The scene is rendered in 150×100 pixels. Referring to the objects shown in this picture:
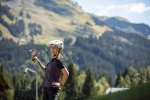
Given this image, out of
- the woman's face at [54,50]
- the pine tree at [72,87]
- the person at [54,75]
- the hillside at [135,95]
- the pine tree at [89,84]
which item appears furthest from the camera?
the pine tree at [89,84]

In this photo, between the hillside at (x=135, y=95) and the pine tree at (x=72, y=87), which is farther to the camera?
the pine tree at (x=72, y=87)

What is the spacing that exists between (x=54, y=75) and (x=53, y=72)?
0.09 m

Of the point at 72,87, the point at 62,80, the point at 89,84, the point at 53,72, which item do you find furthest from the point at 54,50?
the point at 89,84

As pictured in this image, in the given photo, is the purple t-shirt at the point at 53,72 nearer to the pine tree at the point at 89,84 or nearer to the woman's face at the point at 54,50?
the woman's face at the point at 54,50

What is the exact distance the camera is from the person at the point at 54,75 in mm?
10570

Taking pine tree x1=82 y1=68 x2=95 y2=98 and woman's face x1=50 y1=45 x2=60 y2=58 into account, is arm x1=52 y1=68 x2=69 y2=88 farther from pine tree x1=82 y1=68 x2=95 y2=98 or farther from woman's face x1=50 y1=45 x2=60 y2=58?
pine tree x1=82 y1=68 x2=95 y2=98

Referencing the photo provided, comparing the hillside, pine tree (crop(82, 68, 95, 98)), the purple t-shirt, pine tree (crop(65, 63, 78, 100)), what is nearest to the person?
the purple t-shirt

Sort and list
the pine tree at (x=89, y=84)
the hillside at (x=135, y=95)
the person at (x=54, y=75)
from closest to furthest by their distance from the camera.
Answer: the hillside at (x=135, y=95)
the person at (x=54, y=75)
the pine tree at (x=89, y=84)

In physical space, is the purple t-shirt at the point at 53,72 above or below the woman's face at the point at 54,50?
below

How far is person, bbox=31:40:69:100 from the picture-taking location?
34.7ft

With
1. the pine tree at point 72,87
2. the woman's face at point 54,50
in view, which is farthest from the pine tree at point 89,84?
the woman's face at point 54,50

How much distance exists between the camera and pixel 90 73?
164 metres

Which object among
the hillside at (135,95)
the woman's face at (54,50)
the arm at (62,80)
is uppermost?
the woman's face at (54,50)

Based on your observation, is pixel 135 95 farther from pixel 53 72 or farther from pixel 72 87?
pixel 72 87
